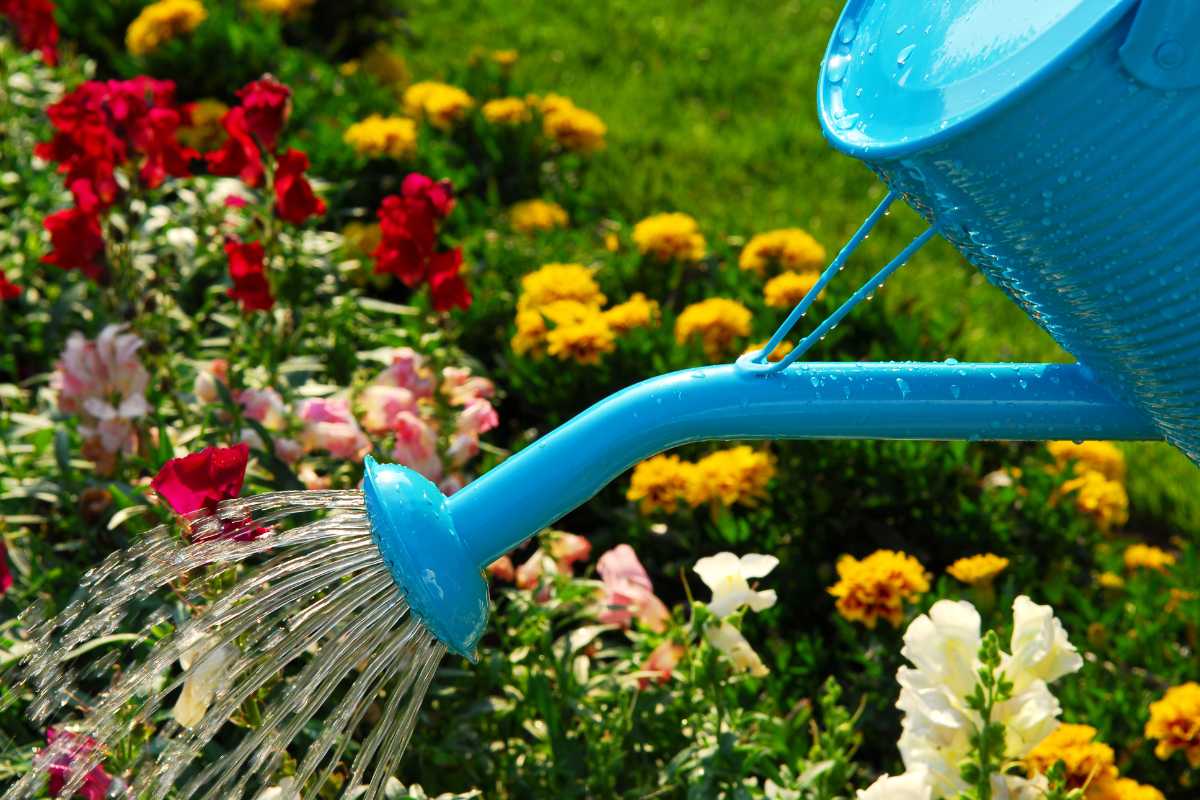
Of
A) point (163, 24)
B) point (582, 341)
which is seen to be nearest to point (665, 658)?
point (582, 341)

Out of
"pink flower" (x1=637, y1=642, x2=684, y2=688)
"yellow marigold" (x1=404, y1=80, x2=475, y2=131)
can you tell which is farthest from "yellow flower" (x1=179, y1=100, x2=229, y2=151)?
"pink flower" (x1=637, y1=642, x2=684, y2=688)

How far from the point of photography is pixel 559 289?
2654mm

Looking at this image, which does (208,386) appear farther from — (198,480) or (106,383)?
(198,480)

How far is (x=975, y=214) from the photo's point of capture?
1000 millimetres

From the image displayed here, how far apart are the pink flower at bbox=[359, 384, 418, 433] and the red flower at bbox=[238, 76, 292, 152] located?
47 centimetres

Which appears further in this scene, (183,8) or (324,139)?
(183,8)

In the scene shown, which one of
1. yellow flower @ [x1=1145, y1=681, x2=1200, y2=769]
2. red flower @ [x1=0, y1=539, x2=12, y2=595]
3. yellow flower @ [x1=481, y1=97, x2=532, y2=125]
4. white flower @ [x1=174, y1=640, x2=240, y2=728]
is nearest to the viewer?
white flower @ [x1=174, y1=640, x2=240, y2=728]

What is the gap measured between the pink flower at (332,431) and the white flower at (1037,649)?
3.17ft

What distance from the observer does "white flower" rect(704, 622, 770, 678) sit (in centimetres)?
Answer: 162

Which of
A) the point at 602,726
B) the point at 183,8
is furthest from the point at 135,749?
the point at 183,8

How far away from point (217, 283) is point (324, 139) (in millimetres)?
682

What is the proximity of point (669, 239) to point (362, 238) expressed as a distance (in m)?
0.66

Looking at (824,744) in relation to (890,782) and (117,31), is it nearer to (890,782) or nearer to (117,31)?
(890,782)

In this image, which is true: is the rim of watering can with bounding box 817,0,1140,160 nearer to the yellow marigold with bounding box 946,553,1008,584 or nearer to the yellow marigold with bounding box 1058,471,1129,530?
the yellow marigold with bounding box 946,553,1008,584
